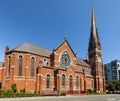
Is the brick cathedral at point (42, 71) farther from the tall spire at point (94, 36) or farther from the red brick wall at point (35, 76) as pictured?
the tall spire at point (94, 36)

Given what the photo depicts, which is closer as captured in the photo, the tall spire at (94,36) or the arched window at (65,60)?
the arched window at (65,60)

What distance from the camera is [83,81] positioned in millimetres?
53688

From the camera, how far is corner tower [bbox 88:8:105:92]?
62025 mm

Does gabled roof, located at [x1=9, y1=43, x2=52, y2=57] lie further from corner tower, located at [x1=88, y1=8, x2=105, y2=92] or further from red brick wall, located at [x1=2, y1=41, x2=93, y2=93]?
corner tower, located at [x1=88, y1=8, x2=105, y2=92]

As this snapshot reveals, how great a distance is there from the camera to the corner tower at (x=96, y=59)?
62.0 m

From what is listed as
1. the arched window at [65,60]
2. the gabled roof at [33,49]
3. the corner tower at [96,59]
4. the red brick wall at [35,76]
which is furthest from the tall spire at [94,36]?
the red brick wall at [35,76]

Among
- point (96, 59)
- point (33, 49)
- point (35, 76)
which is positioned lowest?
point (35, 76)

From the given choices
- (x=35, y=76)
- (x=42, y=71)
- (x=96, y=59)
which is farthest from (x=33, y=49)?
(x=96, y=59)

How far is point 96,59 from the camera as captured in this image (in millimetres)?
63688

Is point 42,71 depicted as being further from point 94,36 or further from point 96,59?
point 94,36

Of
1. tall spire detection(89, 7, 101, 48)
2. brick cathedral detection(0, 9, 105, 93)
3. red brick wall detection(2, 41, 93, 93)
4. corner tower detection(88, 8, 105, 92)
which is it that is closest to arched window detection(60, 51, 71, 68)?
brick cathedral detection(0, 9, 105, 93)

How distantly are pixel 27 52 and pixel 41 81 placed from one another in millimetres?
8550

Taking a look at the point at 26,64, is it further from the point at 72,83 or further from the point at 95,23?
the point at 95,23

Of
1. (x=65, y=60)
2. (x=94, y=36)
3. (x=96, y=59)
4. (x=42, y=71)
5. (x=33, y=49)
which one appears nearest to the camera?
(x=42, y=71)
